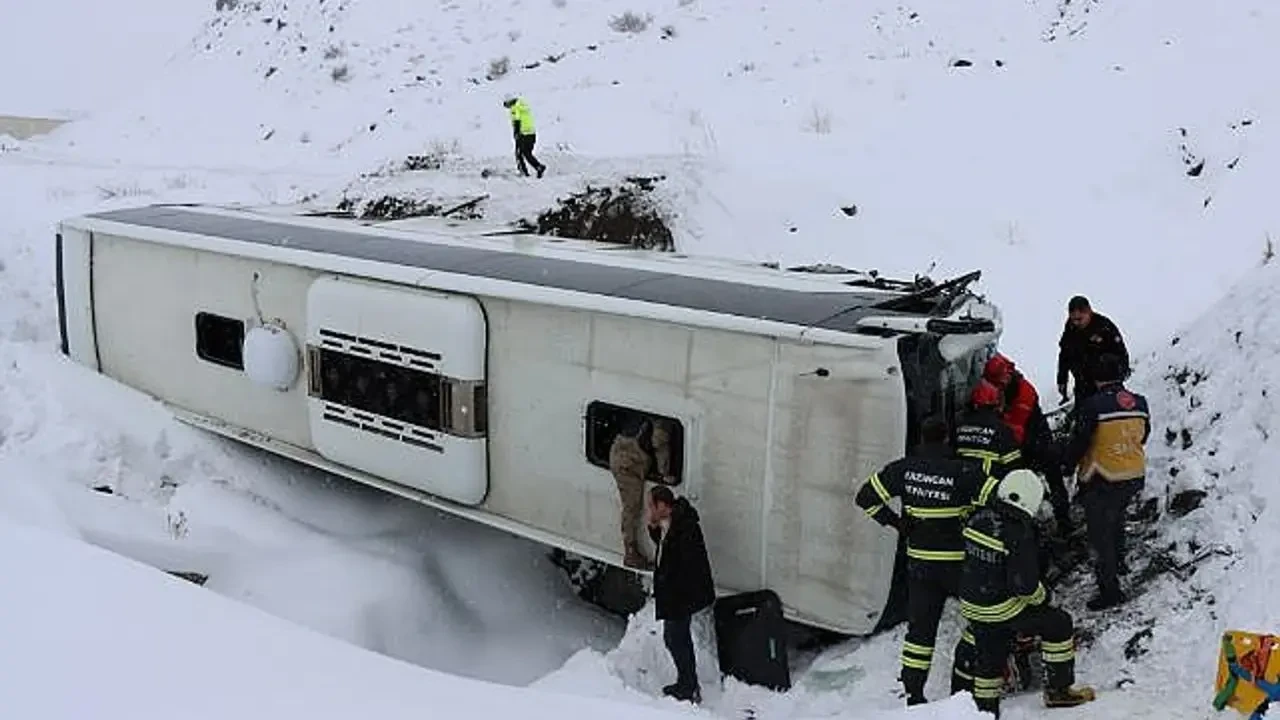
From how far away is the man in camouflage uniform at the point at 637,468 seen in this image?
6.84 m

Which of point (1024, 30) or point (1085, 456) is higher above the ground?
point (1024, 30)

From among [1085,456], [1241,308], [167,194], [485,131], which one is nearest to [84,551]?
[1085,456]

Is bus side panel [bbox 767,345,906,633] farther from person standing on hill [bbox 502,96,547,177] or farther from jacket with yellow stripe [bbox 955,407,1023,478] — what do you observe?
person standing on hill [bbox 502,96,547,177]

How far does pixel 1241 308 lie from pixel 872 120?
341 inches

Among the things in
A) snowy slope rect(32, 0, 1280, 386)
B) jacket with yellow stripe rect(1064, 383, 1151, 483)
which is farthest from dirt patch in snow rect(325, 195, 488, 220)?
jacket with yellow stripe rect(1064, 383, 1151, 483)

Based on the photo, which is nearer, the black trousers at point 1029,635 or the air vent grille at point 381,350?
the black trousers at point 1029,635

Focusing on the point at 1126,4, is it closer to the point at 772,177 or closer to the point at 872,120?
the point at 872,120

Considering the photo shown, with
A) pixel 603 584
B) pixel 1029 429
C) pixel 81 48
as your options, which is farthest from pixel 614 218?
pixel 81 48

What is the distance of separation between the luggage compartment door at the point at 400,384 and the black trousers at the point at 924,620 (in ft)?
10.3

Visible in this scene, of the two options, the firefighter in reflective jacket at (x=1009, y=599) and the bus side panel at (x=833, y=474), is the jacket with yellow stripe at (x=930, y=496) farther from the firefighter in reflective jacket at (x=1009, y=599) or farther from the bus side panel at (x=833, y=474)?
the bus side panel at (x=833, y=474)

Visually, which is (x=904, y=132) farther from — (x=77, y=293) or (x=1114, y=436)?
(x=77, y=293)

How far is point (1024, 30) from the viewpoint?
62.0ft

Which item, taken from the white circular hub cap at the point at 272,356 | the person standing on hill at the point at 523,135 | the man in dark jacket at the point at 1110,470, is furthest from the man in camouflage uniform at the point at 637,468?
the person standing on hill at the point at 523,135

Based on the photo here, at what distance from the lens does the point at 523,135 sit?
14266 millimetres
